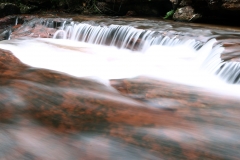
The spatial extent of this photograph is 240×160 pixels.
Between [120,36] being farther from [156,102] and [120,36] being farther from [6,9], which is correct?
[6,9]

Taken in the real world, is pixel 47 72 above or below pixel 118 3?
below

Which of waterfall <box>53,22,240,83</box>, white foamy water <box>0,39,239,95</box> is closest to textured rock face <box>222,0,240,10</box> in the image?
waterfall <box>53,22,240,83</box>

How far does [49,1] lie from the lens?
1212cm

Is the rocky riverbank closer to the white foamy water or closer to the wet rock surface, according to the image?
the white foamy water

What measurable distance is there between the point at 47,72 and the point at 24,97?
2.54 ft

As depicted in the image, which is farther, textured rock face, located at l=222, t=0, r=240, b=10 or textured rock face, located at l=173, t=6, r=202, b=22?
textured rock face, located at l=173, t=6, r=202, b=22

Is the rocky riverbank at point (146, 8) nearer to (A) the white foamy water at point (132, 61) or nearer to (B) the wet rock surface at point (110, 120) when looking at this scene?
(A) the white foamy water at point (132, 61)

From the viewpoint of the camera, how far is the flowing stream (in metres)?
1.85

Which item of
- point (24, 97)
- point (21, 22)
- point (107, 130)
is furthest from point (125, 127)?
point (21, 22)

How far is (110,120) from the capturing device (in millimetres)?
2186

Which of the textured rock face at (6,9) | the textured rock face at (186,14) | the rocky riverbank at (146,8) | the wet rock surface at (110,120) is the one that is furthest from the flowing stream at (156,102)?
the textured rock face at (6,9)

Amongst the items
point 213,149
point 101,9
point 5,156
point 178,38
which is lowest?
point 5,156

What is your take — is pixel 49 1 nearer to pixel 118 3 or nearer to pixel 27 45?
pixel 118 3

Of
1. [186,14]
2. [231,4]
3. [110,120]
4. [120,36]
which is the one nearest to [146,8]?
[186,14]
